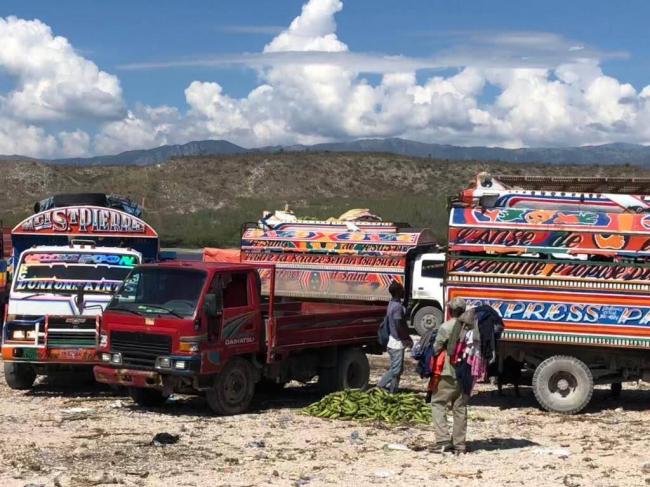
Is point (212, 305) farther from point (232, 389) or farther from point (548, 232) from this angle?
point (548, 232)

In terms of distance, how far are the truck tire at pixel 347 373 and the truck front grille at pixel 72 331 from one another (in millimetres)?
3516

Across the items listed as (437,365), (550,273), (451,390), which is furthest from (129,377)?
(550,273)

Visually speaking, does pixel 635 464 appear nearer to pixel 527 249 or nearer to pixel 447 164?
pixel 527 249

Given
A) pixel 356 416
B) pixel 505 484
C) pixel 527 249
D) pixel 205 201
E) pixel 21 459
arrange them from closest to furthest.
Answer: pixel 505 484 < pixel 21 459 < pixel 356 416 < pixel 527 249 < pixel 205 201

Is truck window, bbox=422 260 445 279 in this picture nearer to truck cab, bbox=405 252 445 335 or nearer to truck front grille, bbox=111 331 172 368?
truck cab, bbox=405 252 445 335

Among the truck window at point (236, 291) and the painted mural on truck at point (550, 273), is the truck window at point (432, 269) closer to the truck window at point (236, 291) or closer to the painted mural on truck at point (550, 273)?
the painted mural on truck at point (550, 273)

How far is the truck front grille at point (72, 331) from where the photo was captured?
48.9 feet

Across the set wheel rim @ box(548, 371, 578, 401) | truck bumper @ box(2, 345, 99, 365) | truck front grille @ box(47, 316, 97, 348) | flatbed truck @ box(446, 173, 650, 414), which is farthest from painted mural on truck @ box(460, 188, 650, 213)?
truck bumper @ box(2, 345, 99, 365)

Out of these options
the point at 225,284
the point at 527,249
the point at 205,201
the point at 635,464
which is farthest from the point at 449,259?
the point at 205,201

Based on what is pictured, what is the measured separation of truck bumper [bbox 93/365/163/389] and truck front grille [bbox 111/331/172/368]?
0.40 ft

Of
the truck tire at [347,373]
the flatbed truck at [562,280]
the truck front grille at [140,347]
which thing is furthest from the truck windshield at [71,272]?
the flatbed truck at [562,280]

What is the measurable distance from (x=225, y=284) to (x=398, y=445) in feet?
11.6

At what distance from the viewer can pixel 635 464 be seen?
35.8ft

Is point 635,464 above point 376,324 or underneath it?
underneath
